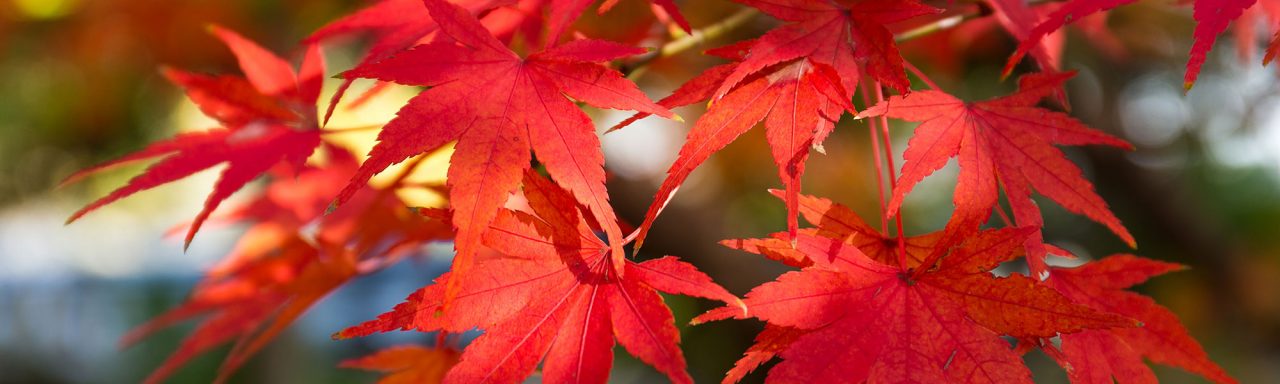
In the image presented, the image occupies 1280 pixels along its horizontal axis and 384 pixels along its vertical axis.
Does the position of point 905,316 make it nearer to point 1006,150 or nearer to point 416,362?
point 1006,150

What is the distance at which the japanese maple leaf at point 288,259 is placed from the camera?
2.06 ft

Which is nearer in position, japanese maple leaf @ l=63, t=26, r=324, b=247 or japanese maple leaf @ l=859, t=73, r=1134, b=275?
japanese maple leaf @ l=859, t=73, r=1134, b=275

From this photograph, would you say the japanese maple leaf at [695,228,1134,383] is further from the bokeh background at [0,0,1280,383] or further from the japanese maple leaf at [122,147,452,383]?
the bokeh background at [0,0,1280,383]

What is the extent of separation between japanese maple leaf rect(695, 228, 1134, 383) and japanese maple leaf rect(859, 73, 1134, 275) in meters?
0.03

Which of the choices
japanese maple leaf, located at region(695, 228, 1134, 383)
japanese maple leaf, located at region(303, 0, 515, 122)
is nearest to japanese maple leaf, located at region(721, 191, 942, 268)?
japanese maple leaf, located at region(695, 228, 1134, 383)

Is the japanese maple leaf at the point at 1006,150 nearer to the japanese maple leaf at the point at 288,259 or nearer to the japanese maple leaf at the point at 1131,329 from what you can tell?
the japanese maple leaf at the point at 1131,329

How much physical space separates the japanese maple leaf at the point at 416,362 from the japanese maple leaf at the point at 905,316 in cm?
26

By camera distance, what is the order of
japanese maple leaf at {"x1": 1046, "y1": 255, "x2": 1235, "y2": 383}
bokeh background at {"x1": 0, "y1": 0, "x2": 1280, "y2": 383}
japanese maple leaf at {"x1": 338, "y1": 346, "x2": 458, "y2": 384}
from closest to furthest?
japanese maple leaf at {"x1": 1046, "y1": 255, "x2": 1235, "y2": 383} < japanese maple leaf at {"x1": 338, "y1": 346, "x2": 458, "y2": 384} < bokeh background at {"x1": 0, "y1": 0, "x2": 1280, "y2": 383}

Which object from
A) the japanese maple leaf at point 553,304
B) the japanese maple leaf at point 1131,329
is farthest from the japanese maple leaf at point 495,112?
the japanese maple leaf at point 1131,329

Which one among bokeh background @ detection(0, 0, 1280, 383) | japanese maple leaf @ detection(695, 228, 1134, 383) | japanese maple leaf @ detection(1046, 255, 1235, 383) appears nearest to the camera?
japanese maple leaf @ detection(695, 228, 1134, 383)

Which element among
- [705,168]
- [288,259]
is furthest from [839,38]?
[705,168]

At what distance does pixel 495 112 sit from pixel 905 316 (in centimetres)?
22

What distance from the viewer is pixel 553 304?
0.42m

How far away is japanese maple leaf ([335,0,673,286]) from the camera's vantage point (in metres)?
0.38
